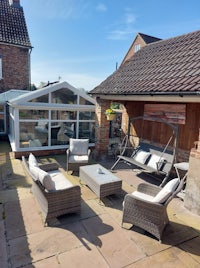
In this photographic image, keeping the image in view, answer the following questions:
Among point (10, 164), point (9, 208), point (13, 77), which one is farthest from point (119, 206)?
point (13, 77)

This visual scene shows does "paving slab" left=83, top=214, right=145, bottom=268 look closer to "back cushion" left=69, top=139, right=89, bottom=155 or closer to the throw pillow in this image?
the throw pillow

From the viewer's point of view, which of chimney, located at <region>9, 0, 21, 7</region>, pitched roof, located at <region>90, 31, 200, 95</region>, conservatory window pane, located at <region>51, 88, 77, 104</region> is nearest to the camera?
pitched roof, located at <region>90, 31, 200, 95</region>

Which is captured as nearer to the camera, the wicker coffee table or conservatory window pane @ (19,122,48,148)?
the wicker coffee table

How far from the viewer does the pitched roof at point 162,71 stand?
549cm

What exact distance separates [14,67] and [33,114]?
251 inches

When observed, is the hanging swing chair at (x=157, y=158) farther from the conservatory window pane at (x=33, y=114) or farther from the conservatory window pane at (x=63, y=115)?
the conservatory window pane at (x=33, y=114)

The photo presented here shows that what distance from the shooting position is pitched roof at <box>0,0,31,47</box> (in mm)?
12773

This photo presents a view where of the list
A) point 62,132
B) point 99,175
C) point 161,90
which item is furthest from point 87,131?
point 161,90

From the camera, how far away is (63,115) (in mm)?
9195

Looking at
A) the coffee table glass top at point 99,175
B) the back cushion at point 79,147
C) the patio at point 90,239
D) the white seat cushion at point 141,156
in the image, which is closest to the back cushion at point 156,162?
the white seat cushion at point 141,156

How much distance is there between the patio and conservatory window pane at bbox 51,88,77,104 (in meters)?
5.10

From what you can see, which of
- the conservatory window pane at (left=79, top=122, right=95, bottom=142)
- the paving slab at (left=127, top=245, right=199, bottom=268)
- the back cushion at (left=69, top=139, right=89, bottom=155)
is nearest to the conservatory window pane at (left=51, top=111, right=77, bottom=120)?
the conservatory window pane at (left=79, top=122, right=95, bottom=142)

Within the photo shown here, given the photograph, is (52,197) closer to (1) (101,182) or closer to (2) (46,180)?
(2) (46,180)

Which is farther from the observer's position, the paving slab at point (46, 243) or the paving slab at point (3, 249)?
the paving slab at point (46, 243)
